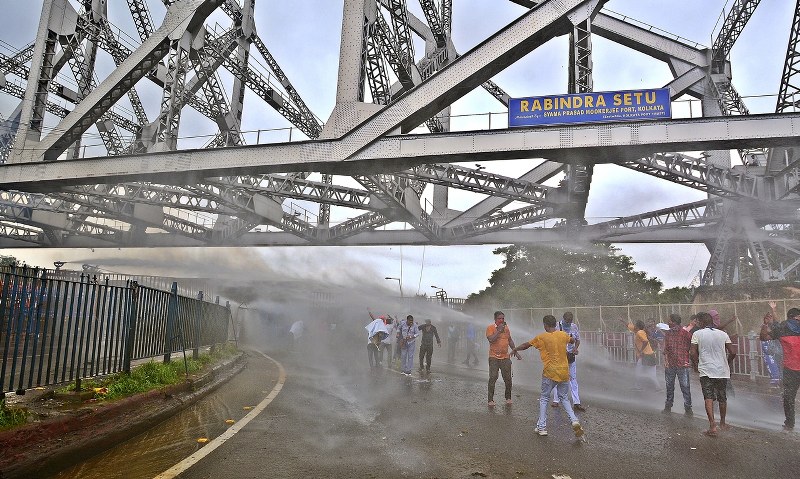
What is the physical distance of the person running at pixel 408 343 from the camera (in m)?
14.5

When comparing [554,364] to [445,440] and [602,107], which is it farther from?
[602,107]

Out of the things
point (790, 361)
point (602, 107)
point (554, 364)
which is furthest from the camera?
point (602, 107)

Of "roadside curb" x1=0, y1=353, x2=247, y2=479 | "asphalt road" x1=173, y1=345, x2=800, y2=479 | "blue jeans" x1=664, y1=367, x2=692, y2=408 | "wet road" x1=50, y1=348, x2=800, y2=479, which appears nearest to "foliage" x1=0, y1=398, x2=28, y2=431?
"roadside curb" x1=0, y1=353, x2=247, y2=479

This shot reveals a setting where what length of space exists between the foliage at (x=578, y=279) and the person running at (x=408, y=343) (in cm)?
2860

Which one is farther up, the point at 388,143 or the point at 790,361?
the point at 388,143

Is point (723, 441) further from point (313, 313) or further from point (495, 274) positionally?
point (495, 274)

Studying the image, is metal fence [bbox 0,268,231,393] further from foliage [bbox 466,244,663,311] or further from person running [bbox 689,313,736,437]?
foliage [bbox 466,244,663,311]

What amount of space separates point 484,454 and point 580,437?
5.26ft

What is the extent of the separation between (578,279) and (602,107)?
114 feet

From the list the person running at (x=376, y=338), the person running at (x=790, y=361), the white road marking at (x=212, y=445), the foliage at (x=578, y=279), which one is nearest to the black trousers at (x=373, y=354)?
the person running at (x=376, y=338)

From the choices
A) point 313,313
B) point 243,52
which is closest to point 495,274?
point 313,313

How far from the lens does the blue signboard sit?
1365 cm

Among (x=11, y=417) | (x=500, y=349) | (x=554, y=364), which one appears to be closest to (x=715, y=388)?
(x=554, y=364)

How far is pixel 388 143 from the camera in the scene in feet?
48.5
